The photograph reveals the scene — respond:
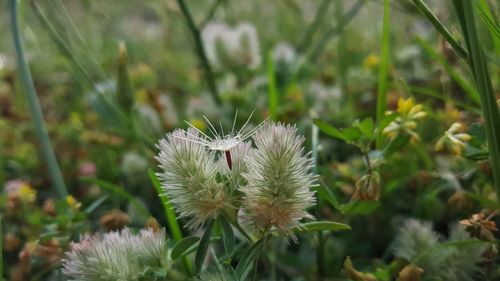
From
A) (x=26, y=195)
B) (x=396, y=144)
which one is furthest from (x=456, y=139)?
(x=26, y=195)

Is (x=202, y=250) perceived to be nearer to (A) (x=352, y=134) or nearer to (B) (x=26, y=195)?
(A) (x=352, y=134)

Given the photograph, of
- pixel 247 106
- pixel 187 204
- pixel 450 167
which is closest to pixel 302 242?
pixel 450 167

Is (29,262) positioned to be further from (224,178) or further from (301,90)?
(301,90)

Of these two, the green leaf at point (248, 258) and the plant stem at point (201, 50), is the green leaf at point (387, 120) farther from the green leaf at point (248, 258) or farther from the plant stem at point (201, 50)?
the plant stem at point (201, 50)

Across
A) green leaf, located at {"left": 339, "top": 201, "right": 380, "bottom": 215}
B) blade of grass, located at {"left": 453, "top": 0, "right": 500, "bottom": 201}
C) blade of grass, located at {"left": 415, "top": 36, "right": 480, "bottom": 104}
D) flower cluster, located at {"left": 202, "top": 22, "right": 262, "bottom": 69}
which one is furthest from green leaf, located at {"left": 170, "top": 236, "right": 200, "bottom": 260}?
flower cluster, located at {"left": 202, "top": 22, "right": 262, "bottom": 69}

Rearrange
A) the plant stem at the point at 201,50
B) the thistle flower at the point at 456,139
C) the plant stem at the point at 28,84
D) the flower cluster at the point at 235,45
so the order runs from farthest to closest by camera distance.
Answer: the flower cluster at the point at 235,45 → the plant stem at the point at 201,50 → the plant stem at the point at 28,84 → the thistle flower at the point at 456,139

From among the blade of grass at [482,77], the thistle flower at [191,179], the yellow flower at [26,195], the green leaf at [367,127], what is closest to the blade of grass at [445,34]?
the blade of grass at [482,77]

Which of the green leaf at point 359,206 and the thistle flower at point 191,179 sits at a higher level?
the thistle flower at point 191,179

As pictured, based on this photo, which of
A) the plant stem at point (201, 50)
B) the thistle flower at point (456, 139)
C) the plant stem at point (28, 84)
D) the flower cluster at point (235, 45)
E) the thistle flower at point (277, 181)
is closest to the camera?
the thistle flower at point (277, 181)
